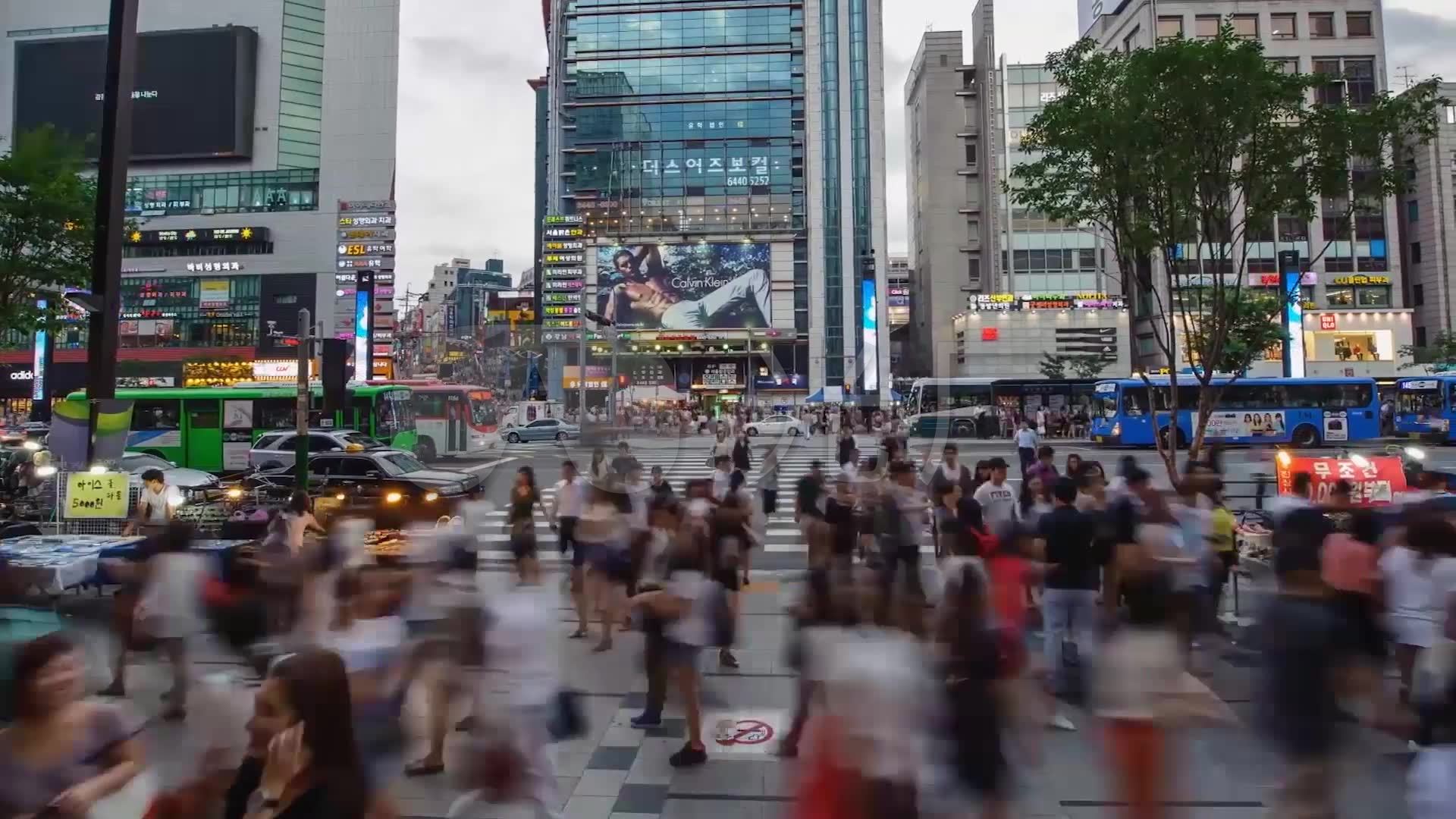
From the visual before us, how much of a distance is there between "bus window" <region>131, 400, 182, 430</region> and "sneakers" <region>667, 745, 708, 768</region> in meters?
26.6

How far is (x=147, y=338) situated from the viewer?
70.6 meters

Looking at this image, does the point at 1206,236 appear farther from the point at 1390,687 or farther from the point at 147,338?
the point at 147,338

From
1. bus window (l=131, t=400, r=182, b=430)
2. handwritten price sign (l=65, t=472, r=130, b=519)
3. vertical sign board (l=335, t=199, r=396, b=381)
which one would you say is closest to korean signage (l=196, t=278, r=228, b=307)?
vertical sign board (l=335, t=199, r=396, b=381)

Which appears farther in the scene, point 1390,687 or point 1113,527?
point 1113,527

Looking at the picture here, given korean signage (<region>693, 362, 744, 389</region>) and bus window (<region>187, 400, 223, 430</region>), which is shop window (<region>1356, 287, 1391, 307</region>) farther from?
bus window (<region>187, 400, 223, 430</region>)

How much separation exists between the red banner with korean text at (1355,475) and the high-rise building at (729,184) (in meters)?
60.6

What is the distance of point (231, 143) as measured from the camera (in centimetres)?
7106

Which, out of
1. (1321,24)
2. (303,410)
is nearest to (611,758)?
(303,410)

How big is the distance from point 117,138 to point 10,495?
24.8 feet

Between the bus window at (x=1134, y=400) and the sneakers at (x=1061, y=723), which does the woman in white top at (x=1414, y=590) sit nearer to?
the sneakers at (x=1061, y=723)

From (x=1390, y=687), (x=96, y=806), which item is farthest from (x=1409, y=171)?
(x=96, y=806)

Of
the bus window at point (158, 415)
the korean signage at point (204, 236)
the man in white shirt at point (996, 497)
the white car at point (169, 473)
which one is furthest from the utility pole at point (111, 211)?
the korean signage at point (204, 236)

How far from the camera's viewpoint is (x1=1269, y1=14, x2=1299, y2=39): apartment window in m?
56.4

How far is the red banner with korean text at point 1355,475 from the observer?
35.9ft
